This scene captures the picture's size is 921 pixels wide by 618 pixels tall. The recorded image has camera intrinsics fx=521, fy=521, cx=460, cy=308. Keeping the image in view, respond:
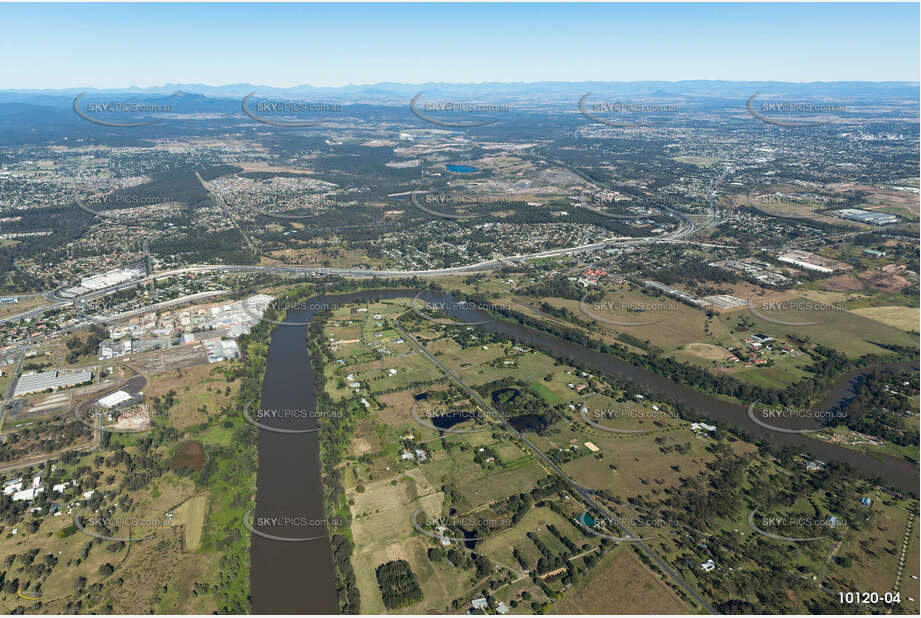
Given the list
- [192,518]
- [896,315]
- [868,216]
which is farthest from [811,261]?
[192,518]

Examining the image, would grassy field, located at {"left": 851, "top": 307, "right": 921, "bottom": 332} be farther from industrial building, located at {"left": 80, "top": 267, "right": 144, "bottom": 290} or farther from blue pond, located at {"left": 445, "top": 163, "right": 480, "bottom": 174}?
blue pond, located at {"left": 445, "top": 163, "right": 480, "bottom": 174}

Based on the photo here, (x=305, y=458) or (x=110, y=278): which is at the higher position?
(x=110, y=278)

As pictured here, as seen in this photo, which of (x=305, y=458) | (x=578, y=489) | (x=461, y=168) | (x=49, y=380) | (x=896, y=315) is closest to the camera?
(x=578, y=489)

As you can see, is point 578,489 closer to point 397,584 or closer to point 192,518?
point 397,584

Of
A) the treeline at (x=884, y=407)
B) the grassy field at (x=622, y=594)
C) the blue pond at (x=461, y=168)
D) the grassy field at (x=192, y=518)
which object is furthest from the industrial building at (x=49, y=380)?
the blue pond at (x=461, y=168)

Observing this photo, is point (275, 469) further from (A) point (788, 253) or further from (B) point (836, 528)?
(A) point (788, 253)

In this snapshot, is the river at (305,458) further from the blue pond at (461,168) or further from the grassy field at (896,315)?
the blue pond at (461,168)
